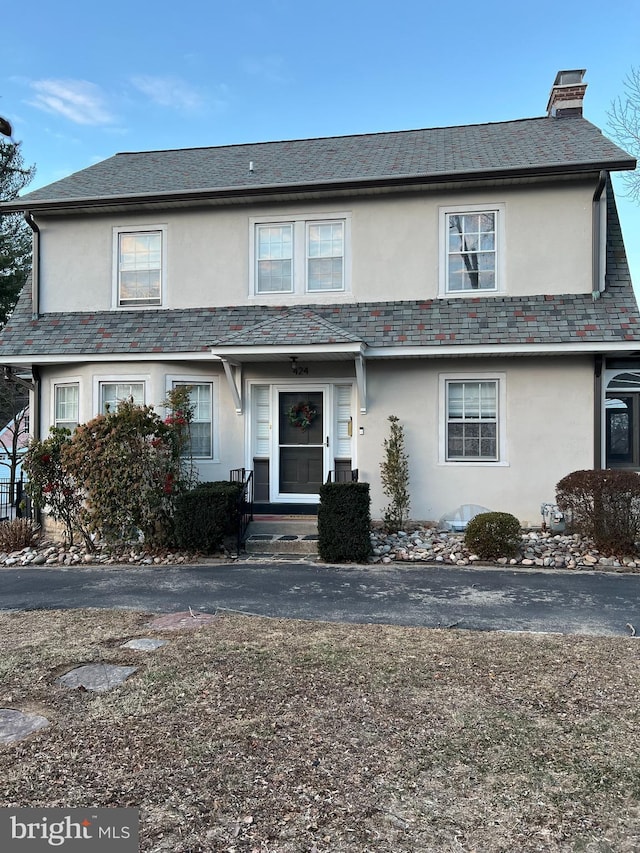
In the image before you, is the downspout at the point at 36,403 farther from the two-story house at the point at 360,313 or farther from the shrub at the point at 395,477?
the shrub at the point at 395,477

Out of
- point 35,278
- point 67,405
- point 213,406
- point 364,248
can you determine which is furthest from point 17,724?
point 35,278

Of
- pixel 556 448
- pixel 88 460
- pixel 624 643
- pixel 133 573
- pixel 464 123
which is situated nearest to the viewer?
pixel 624 643

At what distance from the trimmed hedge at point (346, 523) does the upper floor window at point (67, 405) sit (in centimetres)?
549

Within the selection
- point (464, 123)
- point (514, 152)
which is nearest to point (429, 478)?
point (514, 152)

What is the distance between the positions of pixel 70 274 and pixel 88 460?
178 inches

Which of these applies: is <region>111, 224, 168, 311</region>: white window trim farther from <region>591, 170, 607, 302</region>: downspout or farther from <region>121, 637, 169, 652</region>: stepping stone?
<region>591, 170, 607, 302</region>: downspout

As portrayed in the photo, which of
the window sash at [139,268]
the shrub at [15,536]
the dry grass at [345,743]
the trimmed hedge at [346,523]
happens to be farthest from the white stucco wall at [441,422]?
the dry grass at [345,743]

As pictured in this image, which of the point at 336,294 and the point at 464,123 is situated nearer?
the point at 336,294

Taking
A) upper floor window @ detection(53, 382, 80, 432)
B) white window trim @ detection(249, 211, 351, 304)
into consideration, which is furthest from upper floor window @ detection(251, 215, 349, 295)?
upper floor window @ detection(53, 382, 80, 432)

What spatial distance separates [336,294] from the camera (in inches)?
416

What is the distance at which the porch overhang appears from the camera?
9.22 metres

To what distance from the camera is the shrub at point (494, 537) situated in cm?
807

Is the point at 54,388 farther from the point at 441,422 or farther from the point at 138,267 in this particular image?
the point at 441,422

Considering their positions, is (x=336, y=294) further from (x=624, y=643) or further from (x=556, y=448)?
(x=624, y=643)
